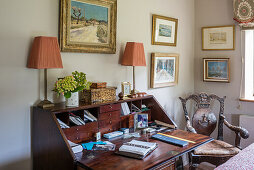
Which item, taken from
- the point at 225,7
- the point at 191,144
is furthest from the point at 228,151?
the point at 225,7

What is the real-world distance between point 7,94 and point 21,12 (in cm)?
63

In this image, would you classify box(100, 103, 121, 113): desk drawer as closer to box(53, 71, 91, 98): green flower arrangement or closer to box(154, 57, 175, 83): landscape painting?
box(53, 71, 91, 98): green flower arrangement

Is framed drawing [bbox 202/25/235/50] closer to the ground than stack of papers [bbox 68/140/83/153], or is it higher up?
higher up

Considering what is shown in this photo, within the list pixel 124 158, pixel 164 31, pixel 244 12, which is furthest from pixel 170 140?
pixel 244 12

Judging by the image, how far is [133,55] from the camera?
2553 millimetres

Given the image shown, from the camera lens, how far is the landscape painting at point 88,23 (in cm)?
225

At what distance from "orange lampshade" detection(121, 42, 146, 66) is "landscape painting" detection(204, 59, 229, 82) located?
1462 millimetres

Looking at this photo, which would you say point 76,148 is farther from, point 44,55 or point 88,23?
point 88,23

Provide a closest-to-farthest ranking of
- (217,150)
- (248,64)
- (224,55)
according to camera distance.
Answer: (217,150) → (248,64) → (224,55)

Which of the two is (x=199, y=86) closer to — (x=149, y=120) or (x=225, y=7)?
(x=225, y=7)

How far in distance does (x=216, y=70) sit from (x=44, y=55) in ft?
8.40

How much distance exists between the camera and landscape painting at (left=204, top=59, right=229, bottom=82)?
11.6ft

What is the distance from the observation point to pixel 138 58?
2596mm

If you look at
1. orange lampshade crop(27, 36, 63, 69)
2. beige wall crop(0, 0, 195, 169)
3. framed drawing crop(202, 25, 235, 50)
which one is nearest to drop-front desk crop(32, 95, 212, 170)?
beige wall crop(0, 0, 195, 169)
